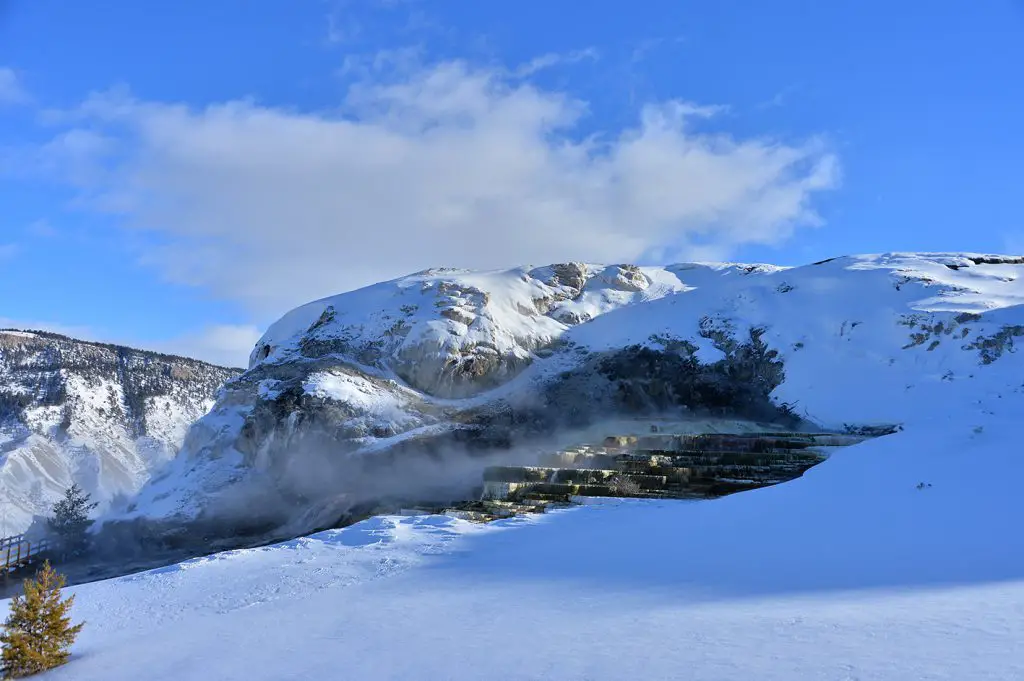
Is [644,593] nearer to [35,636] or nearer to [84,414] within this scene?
[35,636]

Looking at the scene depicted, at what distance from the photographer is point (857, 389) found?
24.8 meters

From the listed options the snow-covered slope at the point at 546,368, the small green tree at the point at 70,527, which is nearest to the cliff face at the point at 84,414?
the small green tree at the point at 70,527

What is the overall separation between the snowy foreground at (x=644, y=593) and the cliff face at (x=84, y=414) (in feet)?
205

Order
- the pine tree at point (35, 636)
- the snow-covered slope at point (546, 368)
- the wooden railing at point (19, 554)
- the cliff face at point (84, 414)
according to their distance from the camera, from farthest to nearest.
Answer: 1. the cliff face at point (84, 414)
2. the snow-covered slope at point (546, 368)
3. the wooden railing at point (19, 554)
4. the pine tree at point (35, 636)

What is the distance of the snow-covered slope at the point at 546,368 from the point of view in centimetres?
2438

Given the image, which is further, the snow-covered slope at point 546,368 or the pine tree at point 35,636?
the snow-covered slope at point 546,368

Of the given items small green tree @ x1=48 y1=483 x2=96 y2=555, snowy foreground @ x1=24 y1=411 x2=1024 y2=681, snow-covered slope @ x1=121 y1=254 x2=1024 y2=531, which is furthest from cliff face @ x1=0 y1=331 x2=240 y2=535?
snowy foreground @ x1=24 y1=411 x2=1024 y2=681

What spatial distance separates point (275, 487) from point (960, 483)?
20884 millimetres

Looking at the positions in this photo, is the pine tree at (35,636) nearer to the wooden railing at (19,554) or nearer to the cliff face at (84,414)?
the wooden railing at (19,554)

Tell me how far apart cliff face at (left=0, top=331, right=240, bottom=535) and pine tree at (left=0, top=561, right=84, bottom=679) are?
6298 cm

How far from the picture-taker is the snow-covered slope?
24.4m

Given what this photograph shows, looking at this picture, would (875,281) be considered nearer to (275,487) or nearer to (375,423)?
(375,423)

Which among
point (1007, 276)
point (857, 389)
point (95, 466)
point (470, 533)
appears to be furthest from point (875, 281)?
point (95, 466)

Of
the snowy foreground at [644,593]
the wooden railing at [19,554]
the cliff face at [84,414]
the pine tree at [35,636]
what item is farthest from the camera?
the cliff face at [84,414]
